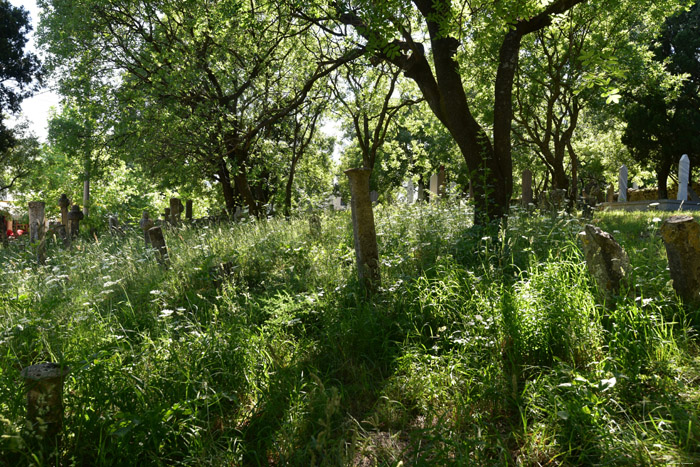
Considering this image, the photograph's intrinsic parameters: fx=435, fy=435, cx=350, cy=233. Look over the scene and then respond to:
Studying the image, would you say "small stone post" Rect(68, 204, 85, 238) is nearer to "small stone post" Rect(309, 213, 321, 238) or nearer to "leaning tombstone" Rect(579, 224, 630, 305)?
"small stone post" Rect(309, 213, 321, 238)

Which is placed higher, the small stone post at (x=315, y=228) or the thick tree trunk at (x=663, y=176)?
the thick tree trunk at (x=663, y=176)

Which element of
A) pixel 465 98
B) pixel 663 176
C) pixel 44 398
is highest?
pixel 465 98

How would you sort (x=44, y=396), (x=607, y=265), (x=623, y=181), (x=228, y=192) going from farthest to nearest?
(x=623, y=181) < (x=228, y=192) < (x=607, y=265) < (x=44, y=396)

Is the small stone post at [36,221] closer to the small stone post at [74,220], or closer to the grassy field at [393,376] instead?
the small stone post at [74,220]

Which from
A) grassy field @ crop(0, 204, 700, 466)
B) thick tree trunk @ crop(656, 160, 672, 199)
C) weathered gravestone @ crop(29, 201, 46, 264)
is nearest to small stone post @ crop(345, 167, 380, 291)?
grassy field @ crop(0, 204, 700, 466)

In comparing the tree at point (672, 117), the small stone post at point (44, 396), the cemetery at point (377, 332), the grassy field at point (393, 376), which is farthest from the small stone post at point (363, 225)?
the tree at point (672, 117)

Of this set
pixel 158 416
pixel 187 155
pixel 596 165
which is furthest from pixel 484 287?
pixel 596 165

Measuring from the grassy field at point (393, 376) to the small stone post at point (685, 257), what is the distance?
4.4 inches

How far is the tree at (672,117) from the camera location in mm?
23812

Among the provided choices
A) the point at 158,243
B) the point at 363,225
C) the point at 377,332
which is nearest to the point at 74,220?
the point at 158,243

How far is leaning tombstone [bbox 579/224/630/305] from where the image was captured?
3514mm

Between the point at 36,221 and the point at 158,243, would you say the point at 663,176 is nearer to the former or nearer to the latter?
the point at 158,243

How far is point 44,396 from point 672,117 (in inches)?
1199

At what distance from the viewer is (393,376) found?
3350 millimetres
